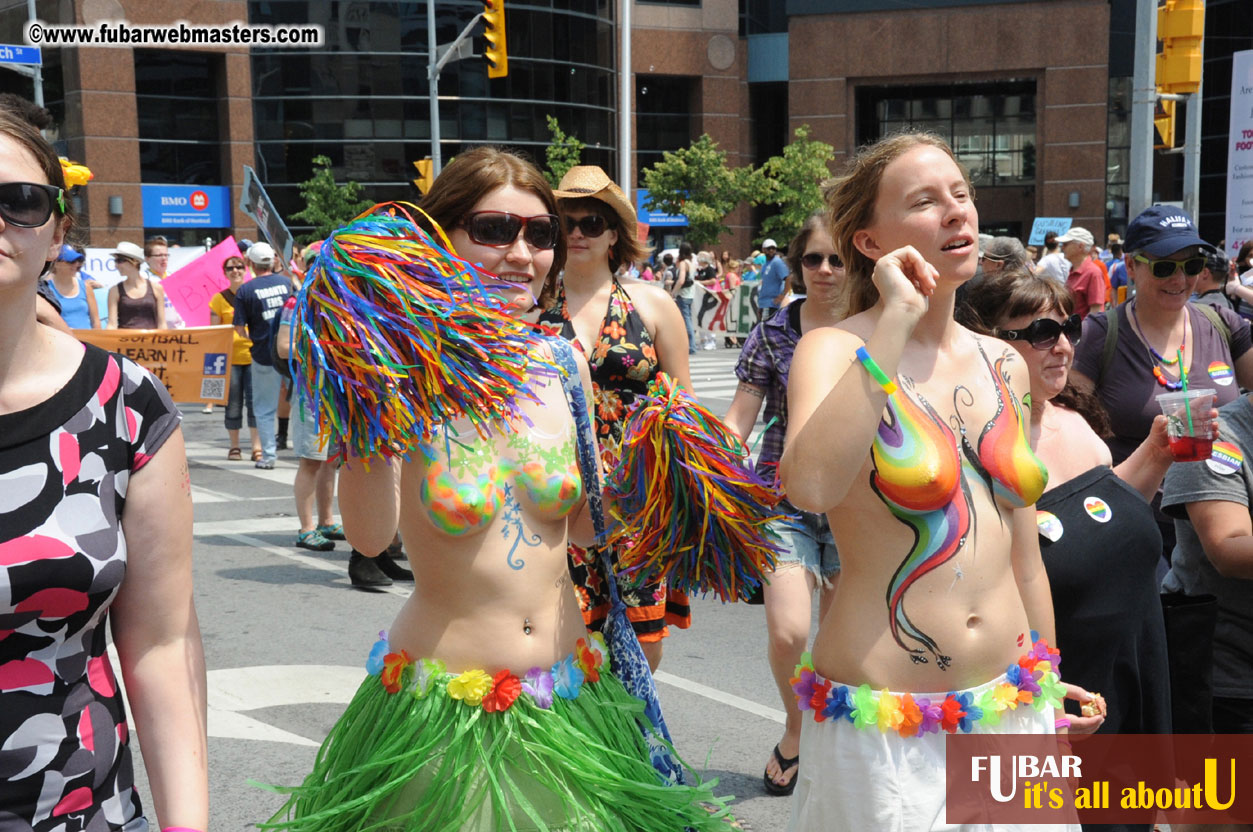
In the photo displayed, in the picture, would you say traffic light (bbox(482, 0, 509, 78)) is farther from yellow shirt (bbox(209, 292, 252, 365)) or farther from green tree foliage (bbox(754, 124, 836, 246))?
green tree foliage (bbox(754, 124, 836, 246))

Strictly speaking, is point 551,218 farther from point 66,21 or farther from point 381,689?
point 66,21

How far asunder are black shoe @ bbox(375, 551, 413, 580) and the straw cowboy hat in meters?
3.57

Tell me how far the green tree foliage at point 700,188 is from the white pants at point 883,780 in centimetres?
3888

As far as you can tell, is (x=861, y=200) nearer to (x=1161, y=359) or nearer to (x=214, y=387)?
(x=1161, y=359)

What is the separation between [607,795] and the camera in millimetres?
2721

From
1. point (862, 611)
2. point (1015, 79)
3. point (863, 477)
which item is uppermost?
point (1015, 79)

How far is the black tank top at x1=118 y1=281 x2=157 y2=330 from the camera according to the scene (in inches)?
514

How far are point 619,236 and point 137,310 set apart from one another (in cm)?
963

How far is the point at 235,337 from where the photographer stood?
13141mm

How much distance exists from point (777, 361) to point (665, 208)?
38.7 metres

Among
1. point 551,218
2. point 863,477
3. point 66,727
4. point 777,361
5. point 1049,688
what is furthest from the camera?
point 777,361

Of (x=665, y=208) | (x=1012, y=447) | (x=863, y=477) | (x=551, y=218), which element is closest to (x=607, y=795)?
(x=863, y=477)

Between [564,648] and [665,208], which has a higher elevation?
[665,208]

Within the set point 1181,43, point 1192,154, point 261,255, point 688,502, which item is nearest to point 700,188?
point 1192,154
